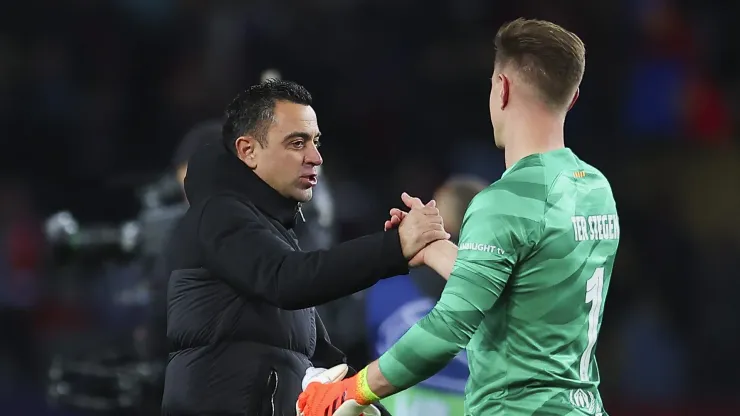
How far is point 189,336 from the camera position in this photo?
11.7 feet

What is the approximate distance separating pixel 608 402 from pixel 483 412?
5960mm

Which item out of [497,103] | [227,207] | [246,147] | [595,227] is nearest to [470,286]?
[595,227]

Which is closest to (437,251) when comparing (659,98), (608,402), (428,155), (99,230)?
(99,230)

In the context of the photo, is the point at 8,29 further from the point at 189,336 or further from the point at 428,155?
the point at 189,336

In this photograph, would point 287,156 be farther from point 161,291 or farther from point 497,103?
point 161,291

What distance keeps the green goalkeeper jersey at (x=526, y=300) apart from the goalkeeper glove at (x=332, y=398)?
104 mm

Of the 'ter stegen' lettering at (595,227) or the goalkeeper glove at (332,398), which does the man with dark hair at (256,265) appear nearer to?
the goalkeeper glove at (332,398)

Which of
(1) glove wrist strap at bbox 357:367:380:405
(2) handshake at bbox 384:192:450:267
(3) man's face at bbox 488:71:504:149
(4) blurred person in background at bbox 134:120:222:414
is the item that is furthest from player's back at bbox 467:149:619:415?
(4) blurred person in background at bbox 134:120:222:414

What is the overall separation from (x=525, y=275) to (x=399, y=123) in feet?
A: 22.9

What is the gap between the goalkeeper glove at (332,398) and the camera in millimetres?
3031

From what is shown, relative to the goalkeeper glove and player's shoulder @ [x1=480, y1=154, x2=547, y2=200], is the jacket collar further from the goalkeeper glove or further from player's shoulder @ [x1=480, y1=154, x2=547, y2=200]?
player's shoulder @ [x1=480, y1=154, x2=547, y2=200]

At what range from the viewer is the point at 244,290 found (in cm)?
348

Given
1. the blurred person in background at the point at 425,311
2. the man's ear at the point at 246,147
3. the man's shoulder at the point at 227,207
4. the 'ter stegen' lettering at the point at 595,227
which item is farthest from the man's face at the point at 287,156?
the blurred person in background at the point at 425,311

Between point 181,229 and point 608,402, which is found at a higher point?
point 181,229
